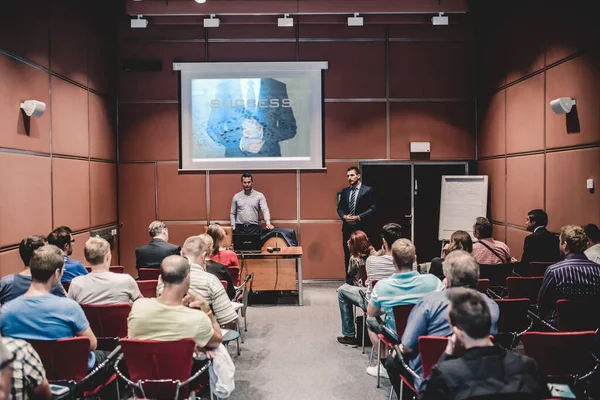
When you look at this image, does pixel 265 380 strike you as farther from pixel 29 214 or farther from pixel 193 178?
pixel 193 178

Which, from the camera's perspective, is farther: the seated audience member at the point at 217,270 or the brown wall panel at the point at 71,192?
the brown wall panel at the point at 71,192

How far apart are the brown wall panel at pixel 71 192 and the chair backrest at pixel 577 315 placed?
5223 millimetres

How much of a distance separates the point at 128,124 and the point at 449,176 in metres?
5.30

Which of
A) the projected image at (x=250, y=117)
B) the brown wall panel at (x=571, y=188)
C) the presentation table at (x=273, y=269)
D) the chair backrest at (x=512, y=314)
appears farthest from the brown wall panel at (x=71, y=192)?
the brown wall panel at (x=571, y=188)

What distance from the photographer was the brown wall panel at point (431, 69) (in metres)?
7.87

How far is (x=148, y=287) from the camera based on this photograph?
404 centimetres

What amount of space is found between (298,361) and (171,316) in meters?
2.09

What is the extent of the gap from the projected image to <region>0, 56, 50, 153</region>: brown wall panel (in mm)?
2686

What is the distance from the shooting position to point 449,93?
26.0ft

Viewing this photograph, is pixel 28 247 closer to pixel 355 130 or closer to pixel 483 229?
pixel 483 229

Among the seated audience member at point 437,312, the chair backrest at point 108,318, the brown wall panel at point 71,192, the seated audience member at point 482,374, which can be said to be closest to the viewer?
the seated audience member at point 482,374

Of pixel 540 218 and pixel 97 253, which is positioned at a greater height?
pixel 540 218

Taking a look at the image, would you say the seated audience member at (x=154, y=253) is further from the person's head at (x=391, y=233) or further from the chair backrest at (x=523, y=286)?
the chair backrest at (x=523, y=286)

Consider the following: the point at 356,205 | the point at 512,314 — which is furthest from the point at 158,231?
the point at 512,314
